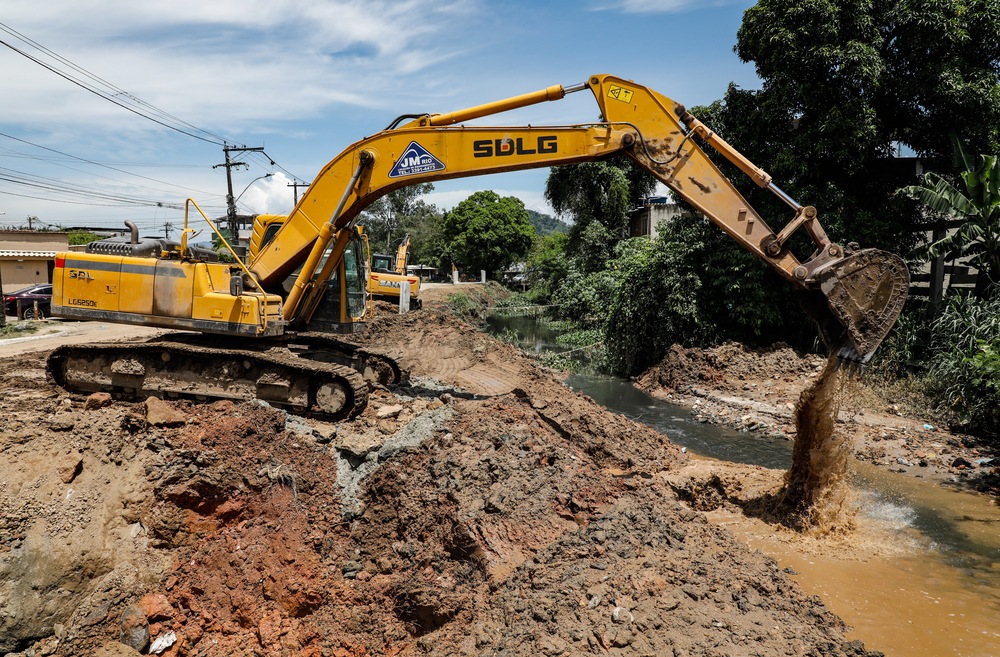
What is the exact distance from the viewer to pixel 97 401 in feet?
25.4

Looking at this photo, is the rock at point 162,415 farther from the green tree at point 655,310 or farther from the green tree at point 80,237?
the green tree at point 80,237

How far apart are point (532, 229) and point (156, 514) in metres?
53.3

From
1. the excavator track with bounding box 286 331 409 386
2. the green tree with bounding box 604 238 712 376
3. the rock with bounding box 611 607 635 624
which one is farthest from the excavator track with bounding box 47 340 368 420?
the green tree with bounding box 604 238 712 376

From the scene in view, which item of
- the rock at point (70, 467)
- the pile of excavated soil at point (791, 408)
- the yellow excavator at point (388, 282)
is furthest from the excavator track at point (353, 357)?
the yellow excavator at point (388, 282)

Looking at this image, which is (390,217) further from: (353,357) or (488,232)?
(353,357)

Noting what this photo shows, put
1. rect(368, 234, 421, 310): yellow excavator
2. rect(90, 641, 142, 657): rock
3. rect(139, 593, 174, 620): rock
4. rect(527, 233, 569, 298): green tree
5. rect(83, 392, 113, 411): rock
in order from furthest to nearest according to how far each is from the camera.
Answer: rect(527, 233, 569, 298): green tree
rect(368, 234, 421, 310): yellow excavator
rect(83, 392, 113, 411): rock
rect(139, 593, 174, 620): rock
rect(90, 641, 142, 657): rock

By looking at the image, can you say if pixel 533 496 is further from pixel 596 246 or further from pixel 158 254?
pixel 596 246

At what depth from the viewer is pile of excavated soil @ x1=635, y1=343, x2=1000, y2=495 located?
8.97 m

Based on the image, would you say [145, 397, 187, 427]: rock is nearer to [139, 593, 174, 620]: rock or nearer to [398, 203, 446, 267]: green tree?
[139, 593, 174, 620]: rock

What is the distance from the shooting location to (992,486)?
8211mm

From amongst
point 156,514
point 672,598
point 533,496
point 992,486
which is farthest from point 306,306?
point 992,486

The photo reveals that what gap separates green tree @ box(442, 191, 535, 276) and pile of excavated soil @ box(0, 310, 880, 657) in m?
47.1

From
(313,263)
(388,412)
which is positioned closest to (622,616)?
(388,412)

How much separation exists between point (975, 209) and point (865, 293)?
7.92m
